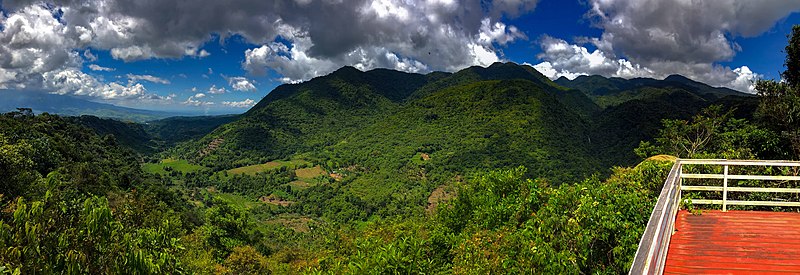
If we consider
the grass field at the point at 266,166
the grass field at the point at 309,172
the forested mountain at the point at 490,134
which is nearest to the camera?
the forested mountain at the point at 490,134

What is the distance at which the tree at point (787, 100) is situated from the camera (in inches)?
535

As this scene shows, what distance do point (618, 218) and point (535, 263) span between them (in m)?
1.81

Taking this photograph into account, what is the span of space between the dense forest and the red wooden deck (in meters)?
0.86

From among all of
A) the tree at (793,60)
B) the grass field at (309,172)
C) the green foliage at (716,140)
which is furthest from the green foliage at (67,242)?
the grass field at (309,172)

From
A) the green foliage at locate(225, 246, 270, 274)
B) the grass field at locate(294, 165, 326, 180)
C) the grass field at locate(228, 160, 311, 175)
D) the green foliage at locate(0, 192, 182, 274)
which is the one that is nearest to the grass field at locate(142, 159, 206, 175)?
the grass field at locate(228, 160, 311, 175)

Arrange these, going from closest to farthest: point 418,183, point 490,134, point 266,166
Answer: point 418,183
point 490,134
point 266,166

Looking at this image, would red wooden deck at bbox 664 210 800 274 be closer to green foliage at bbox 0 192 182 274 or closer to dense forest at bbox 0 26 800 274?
dense forest at bbox 0 26 800 274

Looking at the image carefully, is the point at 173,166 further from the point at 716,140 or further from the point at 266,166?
the point at 716,140

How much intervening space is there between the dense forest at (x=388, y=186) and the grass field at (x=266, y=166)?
123 centimetres

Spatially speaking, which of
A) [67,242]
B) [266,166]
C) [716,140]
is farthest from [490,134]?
[67,242]

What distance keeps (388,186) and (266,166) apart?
205 feet

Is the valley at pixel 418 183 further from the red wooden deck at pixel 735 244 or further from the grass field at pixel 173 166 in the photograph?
the grass field at pixel 173 166

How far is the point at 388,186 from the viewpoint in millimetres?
109062

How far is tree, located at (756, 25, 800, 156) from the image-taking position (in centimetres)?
1360
